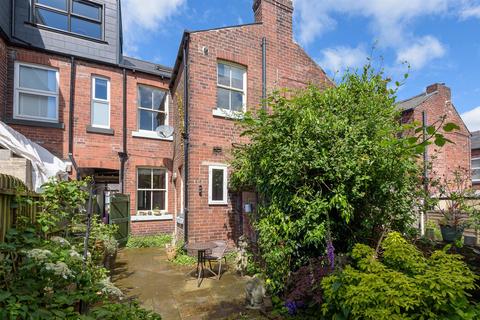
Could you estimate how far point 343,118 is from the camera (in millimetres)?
5215

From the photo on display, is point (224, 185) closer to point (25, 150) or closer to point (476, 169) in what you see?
point (25, 150)

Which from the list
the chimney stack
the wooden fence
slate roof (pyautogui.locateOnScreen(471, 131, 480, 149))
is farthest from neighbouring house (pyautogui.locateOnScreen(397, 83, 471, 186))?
the wooden fence

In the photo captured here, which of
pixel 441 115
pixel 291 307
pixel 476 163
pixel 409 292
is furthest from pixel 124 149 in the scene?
pixel 476 163

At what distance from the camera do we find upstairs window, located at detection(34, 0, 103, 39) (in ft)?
32.7

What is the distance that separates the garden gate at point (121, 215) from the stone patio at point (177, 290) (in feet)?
5.58

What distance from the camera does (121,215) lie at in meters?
9.45

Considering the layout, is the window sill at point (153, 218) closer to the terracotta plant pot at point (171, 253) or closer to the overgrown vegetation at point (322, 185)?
the terracotta plant pot at point (171, 253)

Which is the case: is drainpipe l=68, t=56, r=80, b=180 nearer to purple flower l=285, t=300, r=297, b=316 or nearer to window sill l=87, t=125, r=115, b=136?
window sill l=87, t=125, r=115, b=136

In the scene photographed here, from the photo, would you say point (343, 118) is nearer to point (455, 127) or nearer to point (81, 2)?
point (455, 127)

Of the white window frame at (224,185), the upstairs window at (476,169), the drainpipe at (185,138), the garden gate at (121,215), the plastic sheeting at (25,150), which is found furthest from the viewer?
the upstairs window at (476,169)

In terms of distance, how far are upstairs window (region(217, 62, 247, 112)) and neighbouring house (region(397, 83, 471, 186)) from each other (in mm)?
9188

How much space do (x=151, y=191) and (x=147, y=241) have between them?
191cm

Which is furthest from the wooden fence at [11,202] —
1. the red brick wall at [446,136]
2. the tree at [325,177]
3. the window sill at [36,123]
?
the red brick wall at [446,136]

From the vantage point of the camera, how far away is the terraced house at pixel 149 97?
8.39m
